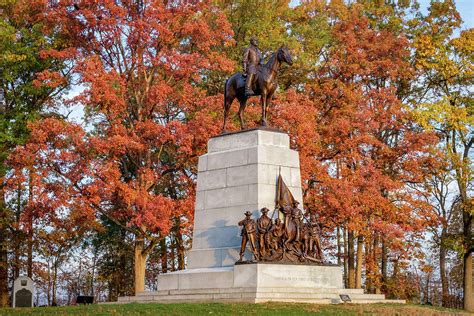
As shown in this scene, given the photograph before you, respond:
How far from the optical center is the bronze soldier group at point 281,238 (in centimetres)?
2111

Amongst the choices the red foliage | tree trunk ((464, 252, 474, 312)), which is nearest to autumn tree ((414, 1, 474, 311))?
tree trunk ((464, 252, 474, 312))

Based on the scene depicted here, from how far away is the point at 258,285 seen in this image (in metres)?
20.2

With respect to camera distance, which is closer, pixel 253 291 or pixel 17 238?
pixel 253 291

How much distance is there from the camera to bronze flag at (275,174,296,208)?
22531mm

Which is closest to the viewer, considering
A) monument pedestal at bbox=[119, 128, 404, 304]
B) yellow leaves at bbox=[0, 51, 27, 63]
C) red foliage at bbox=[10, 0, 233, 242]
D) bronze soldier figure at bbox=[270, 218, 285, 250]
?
monument pedestal at bbox=[119, 128, 404, 304]

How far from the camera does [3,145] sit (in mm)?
34031

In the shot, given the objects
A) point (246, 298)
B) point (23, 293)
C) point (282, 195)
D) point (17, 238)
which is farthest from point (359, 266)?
point (246, 298)

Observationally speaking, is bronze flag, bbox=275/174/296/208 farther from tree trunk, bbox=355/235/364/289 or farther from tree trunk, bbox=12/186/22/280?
tree trunk, bbox=12/186/22/280

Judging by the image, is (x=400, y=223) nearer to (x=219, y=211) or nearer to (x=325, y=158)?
(x=325, y=158)

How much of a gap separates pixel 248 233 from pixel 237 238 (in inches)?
71.0

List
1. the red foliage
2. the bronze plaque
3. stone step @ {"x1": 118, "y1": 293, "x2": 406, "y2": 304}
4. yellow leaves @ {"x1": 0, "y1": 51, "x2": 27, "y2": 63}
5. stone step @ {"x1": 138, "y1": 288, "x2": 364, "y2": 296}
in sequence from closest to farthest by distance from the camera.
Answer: stone step @ {"x1": 118, "y1": 293, "x2": 406, "y2": 304} < stone step @ {"x1": 138, "y1": 288, "x2": 364, "y2": 296} < the bronze plaque < the red foliage < yellow leaves @ {"x1": 0, "y1": 51, "x2": 27, "y2": 63}

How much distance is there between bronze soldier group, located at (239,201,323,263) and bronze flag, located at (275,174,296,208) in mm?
622

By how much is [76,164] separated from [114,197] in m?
2.31

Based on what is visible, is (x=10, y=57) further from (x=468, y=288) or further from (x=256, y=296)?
(x=468, y=288)
